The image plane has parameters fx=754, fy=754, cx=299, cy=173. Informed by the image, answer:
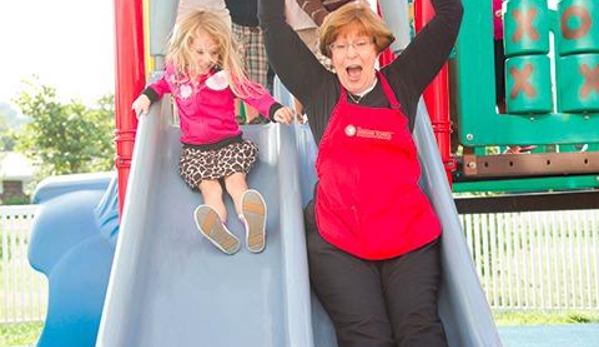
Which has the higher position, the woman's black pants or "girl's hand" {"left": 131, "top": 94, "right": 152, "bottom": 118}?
"girl's hand" {"left": 131, "top": 94, "right": 152, "bottom": 118}

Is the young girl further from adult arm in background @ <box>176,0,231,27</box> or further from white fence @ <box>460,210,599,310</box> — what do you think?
white fence @ <box>460,210,599,310</box>

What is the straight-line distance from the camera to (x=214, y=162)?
286cm

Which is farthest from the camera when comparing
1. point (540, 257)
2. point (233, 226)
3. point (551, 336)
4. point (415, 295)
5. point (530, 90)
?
point (540, 257)

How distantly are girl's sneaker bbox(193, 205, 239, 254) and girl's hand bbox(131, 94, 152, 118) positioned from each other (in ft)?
1.96

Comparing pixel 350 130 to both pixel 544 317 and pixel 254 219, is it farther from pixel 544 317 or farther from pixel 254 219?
pixel 544 317

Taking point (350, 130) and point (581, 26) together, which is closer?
point (350, 130)

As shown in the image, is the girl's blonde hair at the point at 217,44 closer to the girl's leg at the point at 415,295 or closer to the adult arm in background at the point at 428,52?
the adult arm in background at the point at 428,52

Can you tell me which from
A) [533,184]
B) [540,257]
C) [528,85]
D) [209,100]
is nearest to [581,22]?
[528,85]

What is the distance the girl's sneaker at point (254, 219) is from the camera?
260 centimetres

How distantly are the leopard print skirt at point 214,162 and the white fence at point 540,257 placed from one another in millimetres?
6165

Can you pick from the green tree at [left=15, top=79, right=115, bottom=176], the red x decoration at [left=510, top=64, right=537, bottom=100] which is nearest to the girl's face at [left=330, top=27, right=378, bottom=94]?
the red x decoration at [left=510, top=64, right=537, bottom=100]

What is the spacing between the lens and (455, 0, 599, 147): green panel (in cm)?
375

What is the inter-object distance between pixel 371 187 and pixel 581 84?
6.29 ft

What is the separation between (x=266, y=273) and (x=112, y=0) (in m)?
1.48
